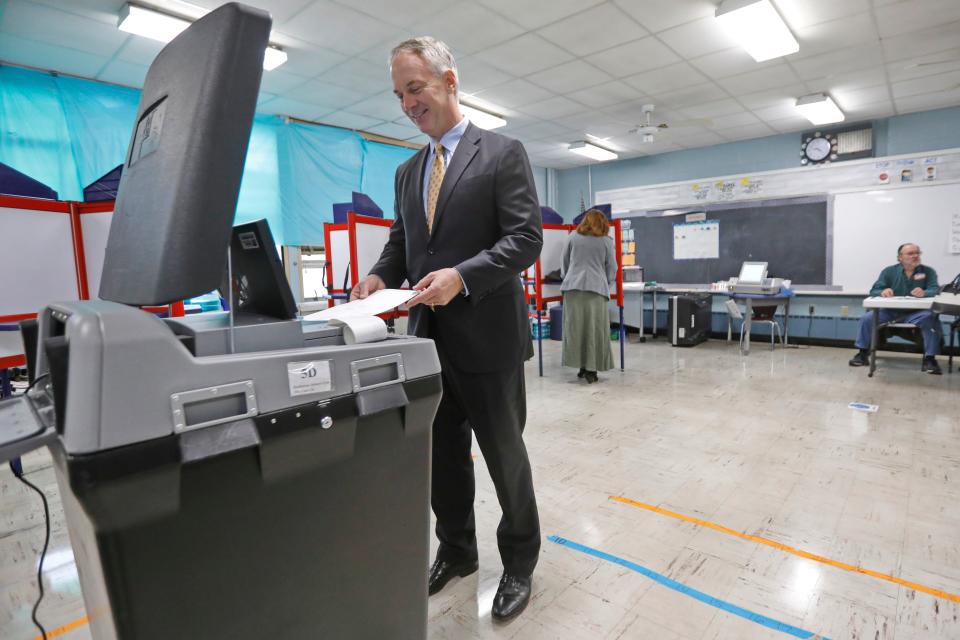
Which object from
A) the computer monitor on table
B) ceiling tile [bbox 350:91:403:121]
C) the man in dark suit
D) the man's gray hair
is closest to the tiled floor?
the man in dark suit

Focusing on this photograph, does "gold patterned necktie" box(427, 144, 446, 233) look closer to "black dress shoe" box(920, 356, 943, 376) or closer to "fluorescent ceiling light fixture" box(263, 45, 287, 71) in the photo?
"fluorescent ceiling light fixture" box(263, 45, 287, 71)

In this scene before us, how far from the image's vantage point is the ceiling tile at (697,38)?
11.0 feet

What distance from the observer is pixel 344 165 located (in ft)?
18.0

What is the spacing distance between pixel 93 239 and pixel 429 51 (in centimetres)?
192

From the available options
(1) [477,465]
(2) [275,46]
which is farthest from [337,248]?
(1) [477,465]

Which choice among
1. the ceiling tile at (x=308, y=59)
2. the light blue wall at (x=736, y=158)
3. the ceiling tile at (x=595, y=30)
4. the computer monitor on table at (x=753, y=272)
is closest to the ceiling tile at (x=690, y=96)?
the ceiling tile at (x=595, y=30)

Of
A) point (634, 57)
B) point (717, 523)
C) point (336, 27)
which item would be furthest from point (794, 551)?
point (336, 27)

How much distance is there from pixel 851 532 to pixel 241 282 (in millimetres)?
1980

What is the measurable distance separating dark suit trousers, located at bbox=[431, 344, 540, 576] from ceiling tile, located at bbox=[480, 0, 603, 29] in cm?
264

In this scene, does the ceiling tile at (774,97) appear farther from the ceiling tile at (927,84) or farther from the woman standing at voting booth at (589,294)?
the woman standing at voting booth at (589,294)

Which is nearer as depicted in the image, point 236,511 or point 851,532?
point 236,511

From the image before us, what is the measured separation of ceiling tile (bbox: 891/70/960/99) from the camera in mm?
4297

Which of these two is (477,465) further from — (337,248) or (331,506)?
(337,248)

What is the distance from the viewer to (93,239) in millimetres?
2195
